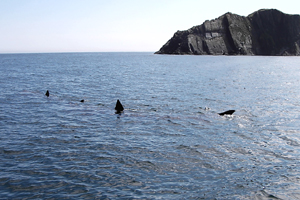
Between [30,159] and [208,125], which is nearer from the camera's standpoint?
[30,159]

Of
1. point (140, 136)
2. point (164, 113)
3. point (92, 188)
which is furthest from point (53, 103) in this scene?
point (92, 188)

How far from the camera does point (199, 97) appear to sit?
3709cm

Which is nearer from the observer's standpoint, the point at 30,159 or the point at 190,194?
the point at 190,194

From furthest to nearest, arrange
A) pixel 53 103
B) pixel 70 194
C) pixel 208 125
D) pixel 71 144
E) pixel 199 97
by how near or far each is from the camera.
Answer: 1. pixel 199 97
2. pixel 53 103
3. pixel 208 125
4. pixel 71 144
5. pixel 70 194

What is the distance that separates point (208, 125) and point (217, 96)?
55.0 ft

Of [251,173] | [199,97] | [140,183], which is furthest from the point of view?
[199,97]

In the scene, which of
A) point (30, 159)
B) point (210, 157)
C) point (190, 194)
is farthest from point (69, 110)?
point (190, 194)

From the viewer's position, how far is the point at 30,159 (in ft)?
47.5

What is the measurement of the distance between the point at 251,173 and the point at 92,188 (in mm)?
7983

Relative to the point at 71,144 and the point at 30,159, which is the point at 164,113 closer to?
the point at 71,144

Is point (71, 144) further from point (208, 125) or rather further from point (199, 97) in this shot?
point (199, 97)

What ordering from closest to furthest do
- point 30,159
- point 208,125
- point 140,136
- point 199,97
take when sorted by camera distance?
1. point 30,159
2. point 140,136
3. point 208,125
4. point 199,97

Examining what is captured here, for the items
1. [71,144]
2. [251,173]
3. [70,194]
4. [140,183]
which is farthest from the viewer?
[71,144]

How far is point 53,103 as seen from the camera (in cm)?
3155
